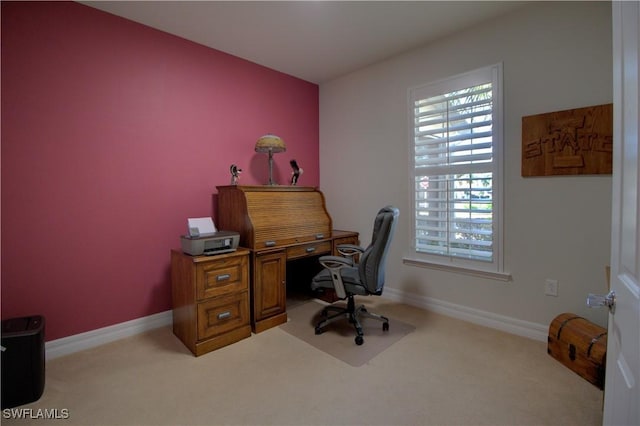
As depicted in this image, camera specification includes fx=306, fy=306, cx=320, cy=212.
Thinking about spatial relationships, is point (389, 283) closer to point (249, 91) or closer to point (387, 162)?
point (387, 162)

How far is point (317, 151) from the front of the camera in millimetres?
4133

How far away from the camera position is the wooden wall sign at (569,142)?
210 centimetres

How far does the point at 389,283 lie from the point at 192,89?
9.36 feet

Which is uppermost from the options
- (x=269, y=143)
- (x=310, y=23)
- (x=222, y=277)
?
(x=310, y=23)

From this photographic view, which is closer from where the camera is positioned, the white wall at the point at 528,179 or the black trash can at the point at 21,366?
the black trash can at the point at 21,366

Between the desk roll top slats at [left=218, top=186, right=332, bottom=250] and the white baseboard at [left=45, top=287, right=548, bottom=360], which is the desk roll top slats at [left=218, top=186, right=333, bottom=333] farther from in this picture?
the white baseboard at [left=45, top=287, right=548, bottom=360]

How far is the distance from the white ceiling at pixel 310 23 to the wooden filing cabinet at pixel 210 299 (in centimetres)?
192

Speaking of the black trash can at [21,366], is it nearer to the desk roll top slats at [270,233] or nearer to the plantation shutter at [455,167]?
the desk roll top slats at [270,233]

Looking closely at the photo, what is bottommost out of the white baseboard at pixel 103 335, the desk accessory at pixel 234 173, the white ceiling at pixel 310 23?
the white baseboard at pixel 103 335

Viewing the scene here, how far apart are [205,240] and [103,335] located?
1157mm

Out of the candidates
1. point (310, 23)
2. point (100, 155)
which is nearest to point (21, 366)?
point (100, 155)

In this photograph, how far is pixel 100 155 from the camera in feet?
8.02

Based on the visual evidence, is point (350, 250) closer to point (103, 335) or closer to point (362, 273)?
point (362, 273)

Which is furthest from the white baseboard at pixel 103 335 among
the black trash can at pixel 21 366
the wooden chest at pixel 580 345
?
the wooden chest at pixel 580 345
